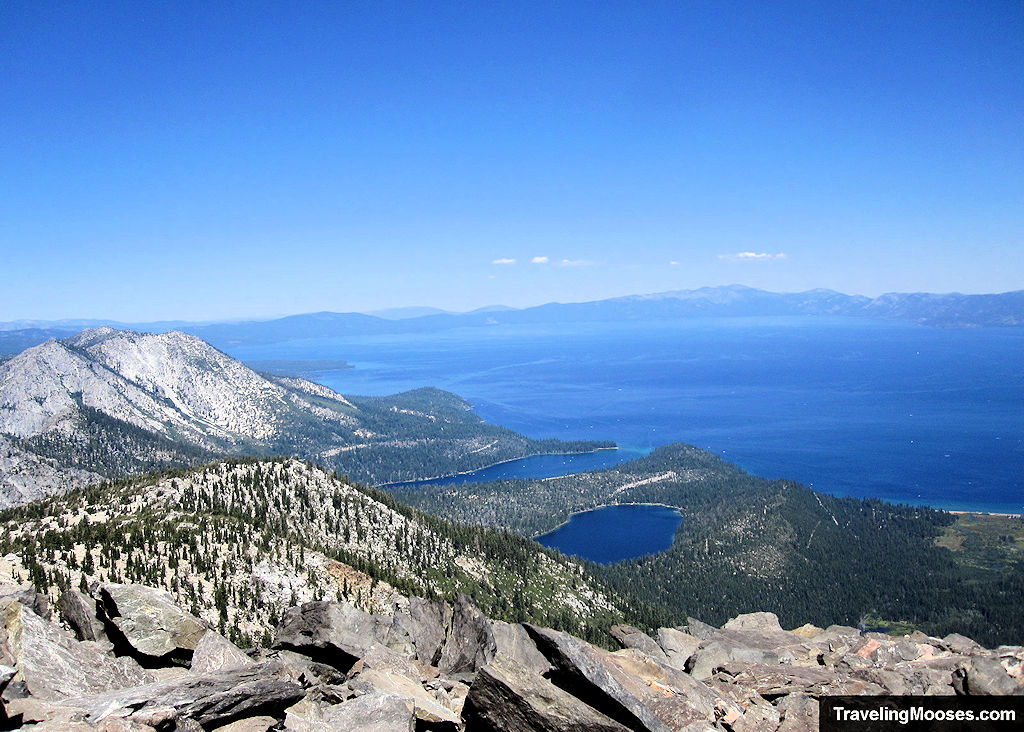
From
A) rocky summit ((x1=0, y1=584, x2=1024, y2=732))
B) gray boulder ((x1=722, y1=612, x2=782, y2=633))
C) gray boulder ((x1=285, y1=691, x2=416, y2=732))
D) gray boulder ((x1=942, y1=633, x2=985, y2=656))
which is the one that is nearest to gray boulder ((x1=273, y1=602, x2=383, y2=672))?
rocky summit ((x1=0, y1=584, x2=1024, y2=732))

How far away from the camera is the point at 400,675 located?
25.6 m

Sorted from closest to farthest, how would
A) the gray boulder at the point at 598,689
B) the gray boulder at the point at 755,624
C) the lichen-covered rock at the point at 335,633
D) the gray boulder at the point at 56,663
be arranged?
the gray boulder at the point at 598,689 → the gray boulder at the point at 56,663 → the lichen-covered rock at the point at 335,633 → the gray boulder at the point at 755,624

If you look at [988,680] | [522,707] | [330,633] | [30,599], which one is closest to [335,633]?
[330,633]

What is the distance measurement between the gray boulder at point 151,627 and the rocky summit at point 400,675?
6 cm

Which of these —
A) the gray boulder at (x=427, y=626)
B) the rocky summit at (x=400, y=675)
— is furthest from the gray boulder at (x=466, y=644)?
the gray boulder at (x=427, y=626)

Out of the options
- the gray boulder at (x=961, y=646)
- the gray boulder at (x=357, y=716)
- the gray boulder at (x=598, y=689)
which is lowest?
the gray boulder at (x=961, y=646)

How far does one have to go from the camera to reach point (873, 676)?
2881 cm

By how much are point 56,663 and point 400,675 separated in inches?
483

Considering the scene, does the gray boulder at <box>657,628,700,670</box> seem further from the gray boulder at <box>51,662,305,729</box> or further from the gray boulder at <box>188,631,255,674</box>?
the gray boulder at <box>51,662,305,729</box>

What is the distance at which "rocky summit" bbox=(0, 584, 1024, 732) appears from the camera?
17438mm

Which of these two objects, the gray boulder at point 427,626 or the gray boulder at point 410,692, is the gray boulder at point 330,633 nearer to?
the gray boulder at point 427,626

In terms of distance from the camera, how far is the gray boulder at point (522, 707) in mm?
16703

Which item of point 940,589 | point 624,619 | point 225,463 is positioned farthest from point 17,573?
point 940,589

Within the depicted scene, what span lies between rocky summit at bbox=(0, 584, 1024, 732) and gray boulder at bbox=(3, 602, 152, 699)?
66mm
